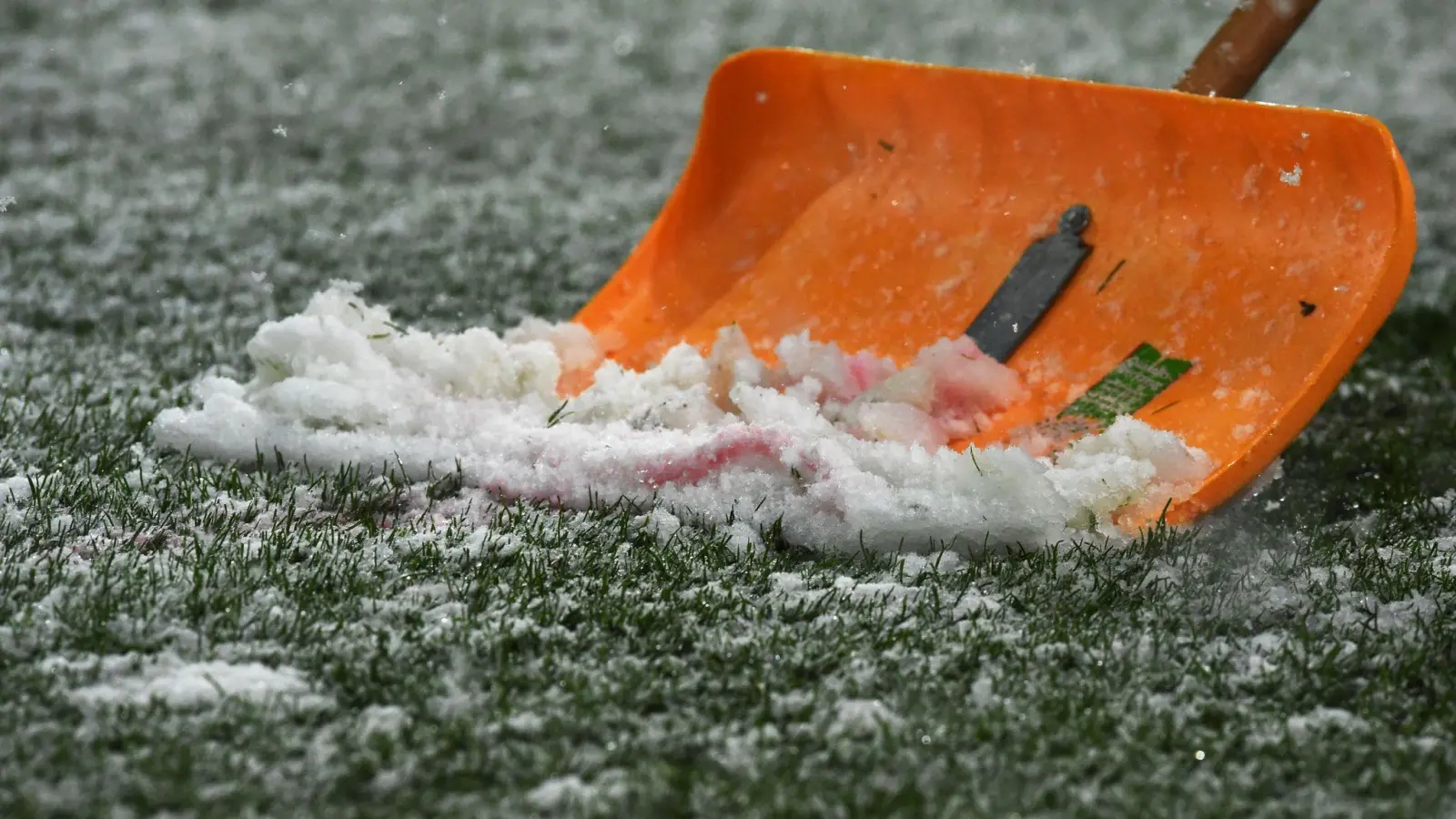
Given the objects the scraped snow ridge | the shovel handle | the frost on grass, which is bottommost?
the frost on grass

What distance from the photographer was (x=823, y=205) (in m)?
3.53

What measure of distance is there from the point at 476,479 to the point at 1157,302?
4.57 feet

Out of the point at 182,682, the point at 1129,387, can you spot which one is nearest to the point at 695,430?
the point at 1129,387

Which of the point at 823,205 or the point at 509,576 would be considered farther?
the point at 823,205

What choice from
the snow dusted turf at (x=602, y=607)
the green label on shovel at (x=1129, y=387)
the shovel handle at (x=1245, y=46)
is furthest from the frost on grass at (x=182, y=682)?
the shovel handle at (x=1245, y=46)

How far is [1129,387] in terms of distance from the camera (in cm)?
294

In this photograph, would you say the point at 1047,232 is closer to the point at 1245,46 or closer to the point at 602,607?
the point at 1245,46

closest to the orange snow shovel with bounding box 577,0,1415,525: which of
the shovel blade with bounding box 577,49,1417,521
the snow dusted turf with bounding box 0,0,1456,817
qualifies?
the shovel blade with bounding box 577,49,1417,521

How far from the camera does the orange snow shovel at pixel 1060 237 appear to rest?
9.00 feet

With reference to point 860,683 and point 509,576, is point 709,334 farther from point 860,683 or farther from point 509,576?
point 860,683

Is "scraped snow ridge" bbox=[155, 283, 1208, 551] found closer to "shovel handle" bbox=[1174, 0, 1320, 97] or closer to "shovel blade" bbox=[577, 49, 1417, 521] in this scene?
"shovel blade" bbox=[577, 49, 1417, 521]

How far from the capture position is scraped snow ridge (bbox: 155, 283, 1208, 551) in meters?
2.55

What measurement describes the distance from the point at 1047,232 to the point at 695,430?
946 mm

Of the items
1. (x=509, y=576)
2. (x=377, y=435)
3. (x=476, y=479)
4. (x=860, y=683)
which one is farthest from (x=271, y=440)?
(x=860, y=683)
